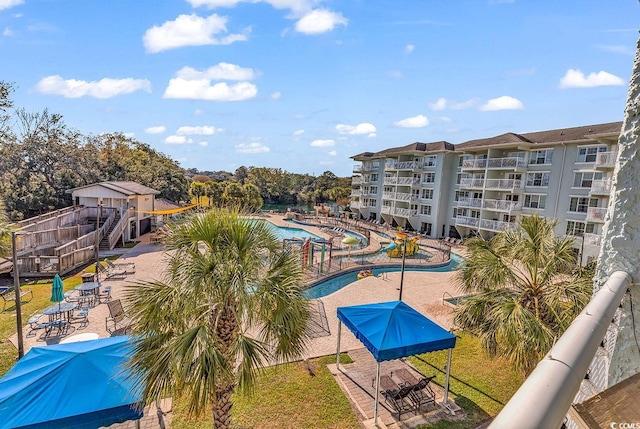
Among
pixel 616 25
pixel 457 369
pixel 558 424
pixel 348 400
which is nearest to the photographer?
pixel 558 424

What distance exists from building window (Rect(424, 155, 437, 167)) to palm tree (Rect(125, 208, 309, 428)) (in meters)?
35.3

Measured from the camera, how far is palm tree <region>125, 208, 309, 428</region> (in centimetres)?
515

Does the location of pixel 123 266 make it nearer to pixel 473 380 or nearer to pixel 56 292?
pixel 56 292

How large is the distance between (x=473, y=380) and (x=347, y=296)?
8.32 m

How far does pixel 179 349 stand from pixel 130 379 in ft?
5.00

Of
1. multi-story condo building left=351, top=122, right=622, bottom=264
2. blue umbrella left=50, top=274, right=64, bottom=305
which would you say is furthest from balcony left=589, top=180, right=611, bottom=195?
blue umbrella left=50, top=274, right=64, bottom=305

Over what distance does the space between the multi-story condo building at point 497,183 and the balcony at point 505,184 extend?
0.26 ft

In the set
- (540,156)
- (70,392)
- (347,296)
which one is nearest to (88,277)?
(347,296)

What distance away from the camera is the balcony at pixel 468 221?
109 feet

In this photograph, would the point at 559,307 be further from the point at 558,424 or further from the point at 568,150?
the point at 568,150

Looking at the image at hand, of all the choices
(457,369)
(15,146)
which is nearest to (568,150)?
(457,369)

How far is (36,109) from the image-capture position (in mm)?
34875

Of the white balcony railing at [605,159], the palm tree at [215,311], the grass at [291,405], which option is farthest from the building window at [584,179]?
the palm tree at [215,311]

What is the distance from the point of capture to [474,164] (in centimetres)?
3347
